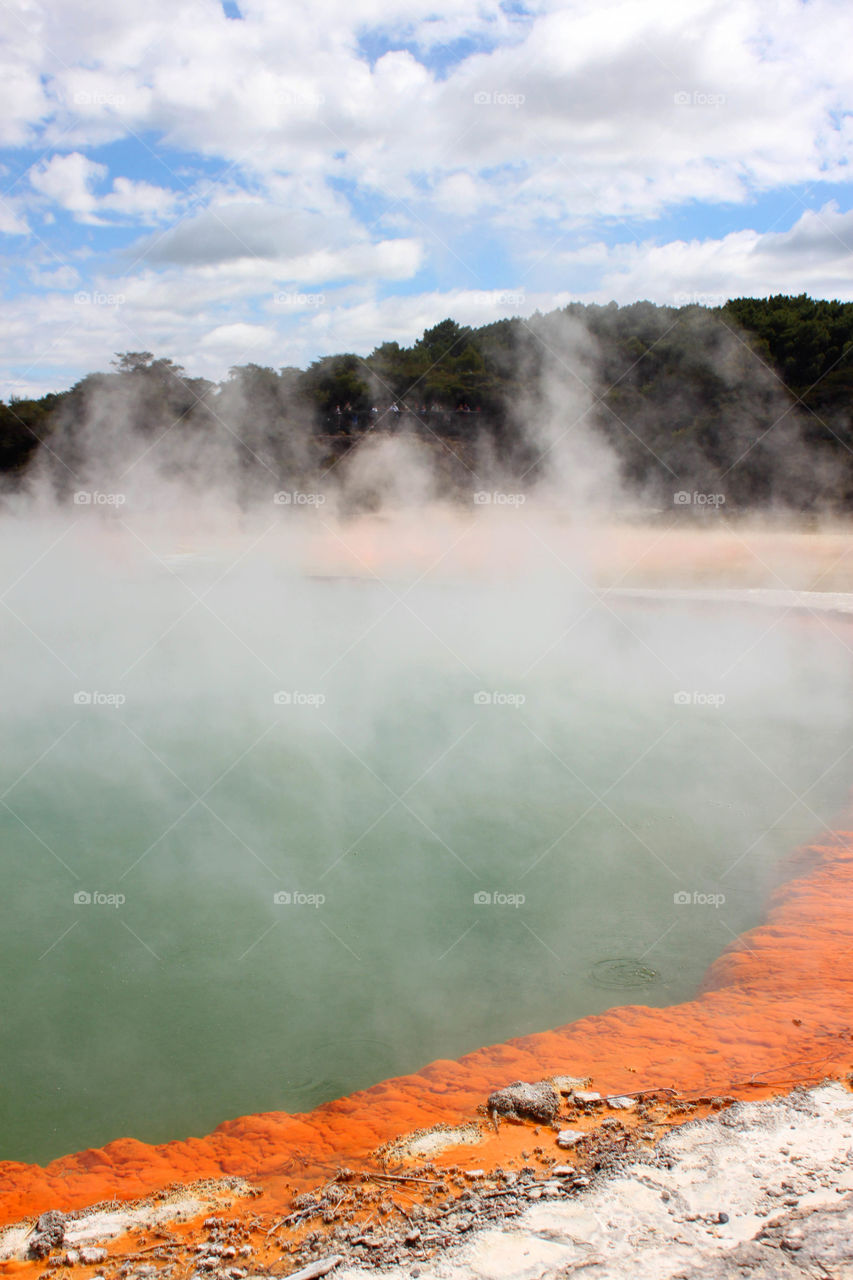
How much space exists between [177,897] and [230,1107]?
6.25 ft

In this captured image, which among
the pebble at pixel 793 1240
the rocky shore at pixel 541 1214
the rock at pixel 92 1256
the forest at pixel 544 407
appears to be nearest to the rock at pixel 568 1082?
the rocky shore at pixel 541 1214

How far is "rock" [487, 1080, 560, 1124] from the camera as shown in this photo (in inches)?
152

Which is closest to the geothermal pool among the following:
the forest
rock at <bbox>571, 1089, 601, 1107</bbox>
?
rock at <bbox>571, 1089, 601, 1107</bbox>

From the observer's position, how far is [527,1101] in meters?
3.93

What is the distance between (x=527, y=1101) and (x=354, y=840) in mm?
2996

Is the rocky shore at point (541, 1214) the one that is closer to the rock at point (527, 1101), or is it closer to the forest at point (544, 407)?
the rock at point (527, 1101)

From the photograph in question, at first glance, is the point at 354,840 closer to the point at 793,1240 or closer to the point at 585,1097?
the point at 585,1097

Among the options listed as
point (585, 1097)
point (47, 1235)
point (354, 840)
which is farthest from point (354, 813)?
point (47, 1235)

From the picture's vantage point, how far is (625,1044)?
4.52 m

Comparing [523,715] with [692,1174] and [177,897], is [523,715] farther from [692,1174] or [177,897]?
[692,1174]

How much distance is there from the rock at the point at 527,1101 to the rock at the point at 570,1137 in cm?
15

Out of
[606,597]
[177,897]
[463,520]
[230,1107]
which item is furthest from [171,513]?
[230,1107]

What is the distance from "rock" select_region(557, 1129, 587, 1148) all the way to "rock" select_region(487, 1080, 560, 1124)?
0.49ft

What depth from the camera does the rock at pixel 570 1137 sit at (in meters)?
3.59
